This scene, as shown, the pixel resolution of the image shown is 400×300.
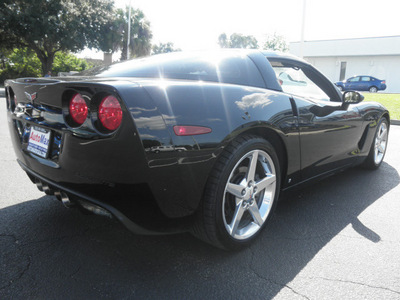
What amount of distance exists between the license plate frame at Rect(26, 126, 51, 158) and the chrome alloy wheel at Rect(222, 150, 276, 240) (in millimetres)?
1079

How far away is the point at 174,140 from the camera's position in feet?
5.57

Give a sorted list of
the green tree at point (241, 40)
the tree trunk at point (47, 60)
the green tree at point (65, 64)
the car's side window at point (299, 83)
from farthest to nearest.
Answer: the green tree at point (241, 40)
the green tree at point (65, 64)
the tree trunk at point (47, 60)
the car's side window at point (299, 83)

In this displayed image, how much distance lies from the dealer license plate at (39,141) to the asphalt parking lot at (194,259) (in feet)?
2.08

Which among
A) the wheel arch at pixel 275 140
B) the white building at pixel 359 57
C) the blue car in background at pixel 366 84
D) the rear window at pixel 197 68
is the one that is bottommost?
the blue car in background at pixel 366 84

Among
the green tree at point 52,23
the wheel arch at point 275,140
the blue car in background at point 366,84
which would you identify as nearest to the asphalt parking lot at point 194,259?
the wheel arch at point 275,140

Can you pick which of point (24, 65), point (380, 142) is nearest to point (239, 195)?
point (380, 142)

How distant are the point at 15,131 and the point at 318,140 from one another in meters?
2.35

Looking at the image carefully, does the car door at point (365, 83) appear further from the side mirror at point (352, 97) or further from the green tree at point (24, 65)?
the side mirror at point (352, 97)

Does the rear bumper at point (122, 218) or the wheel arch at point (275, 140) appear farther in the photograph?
the wheel arch at point (275, 140)

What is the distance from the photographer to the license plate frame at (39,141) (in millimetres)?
1925

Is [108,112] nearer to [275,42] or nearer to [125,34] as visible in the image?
[125,34]

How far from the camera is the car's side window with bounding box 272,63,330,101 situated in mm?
3027

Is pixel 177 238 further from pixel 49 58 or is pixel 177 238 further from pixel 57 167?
pixel 49 58

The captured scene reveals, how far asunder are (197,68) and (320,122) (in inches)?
46.8
